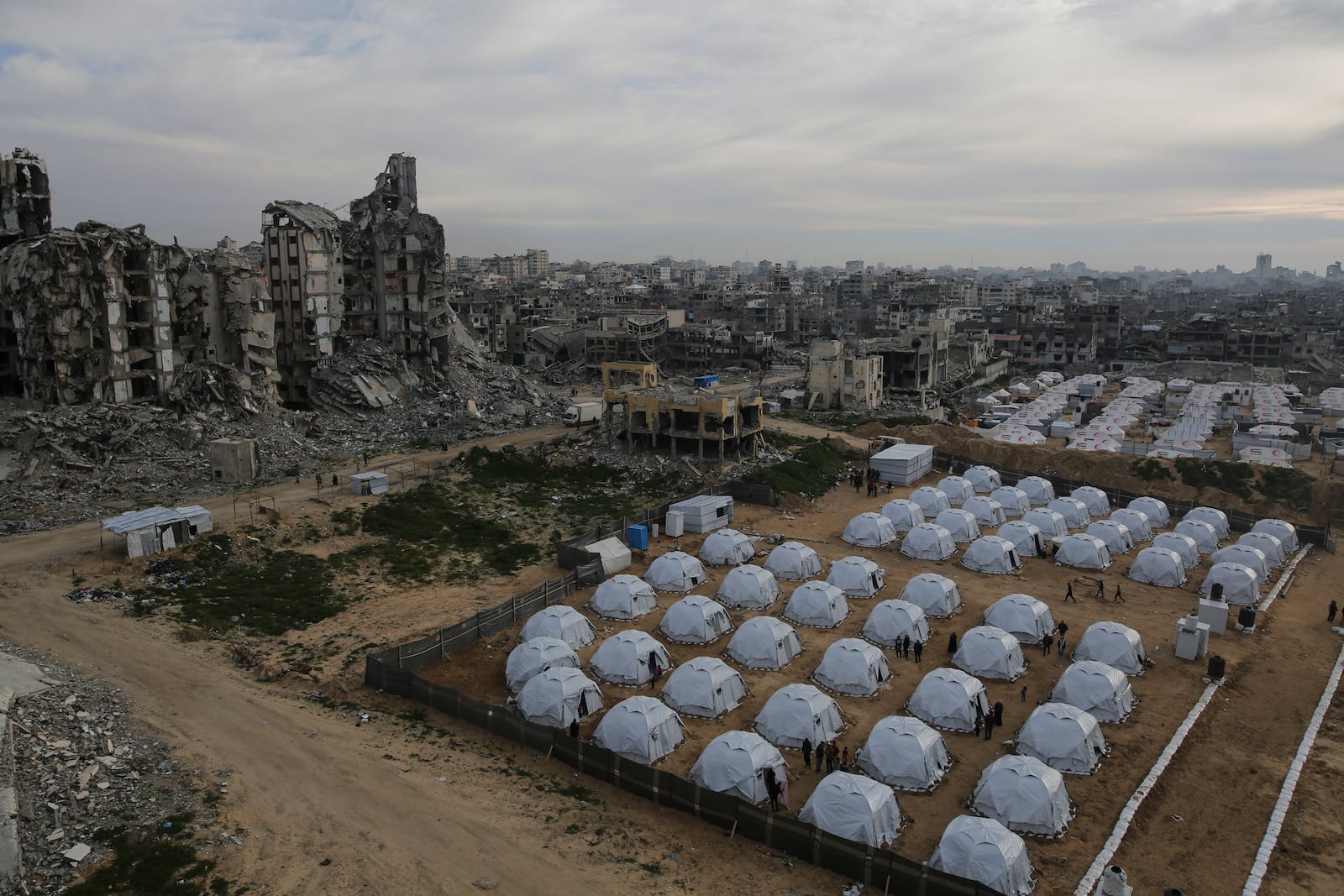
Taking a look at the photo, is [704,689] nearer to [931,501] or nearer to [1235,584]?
[1235,584]

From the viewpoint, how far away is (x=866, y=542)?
35406mm

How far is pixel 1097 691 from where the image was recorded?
70.7 feet

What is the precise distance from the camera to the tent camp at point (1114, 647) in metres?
23.9

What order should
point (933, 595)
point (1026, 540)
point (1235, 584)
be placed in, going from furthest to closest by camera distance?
point (1026, 540), point (1235, 584), point (933, 595)

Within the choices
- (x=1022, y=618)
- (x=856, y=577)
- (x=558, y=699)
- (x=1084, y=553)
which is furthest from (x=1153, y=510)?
(x=558, y=699)

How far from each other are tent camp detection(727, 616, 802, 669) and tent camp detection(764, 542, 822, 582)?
617cm

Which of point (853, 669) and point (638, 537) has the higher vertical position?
point (638, 537)

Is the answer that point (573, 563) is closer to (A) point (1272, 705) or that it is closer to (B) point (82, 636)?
(B) point (82, 636)

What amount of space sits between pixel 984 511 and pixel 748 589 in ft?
50.1

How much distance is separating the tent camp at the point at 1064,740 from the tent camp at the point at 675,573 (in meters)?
12.5

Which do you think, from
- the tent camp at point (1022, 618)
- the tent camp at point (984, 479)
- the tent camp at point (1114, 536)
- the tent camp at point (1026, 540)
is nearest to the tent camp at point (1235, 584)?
the tent camp at point (1114, 536)

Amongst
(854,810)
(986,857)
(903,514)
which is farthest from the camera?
(903,514)

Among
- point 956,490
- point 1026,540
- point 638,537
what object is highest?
point 956,490

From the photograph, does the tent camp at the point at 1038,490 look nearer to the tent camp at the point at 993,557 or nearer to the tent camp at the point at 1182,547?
the tent camp at the point at 1182,547
